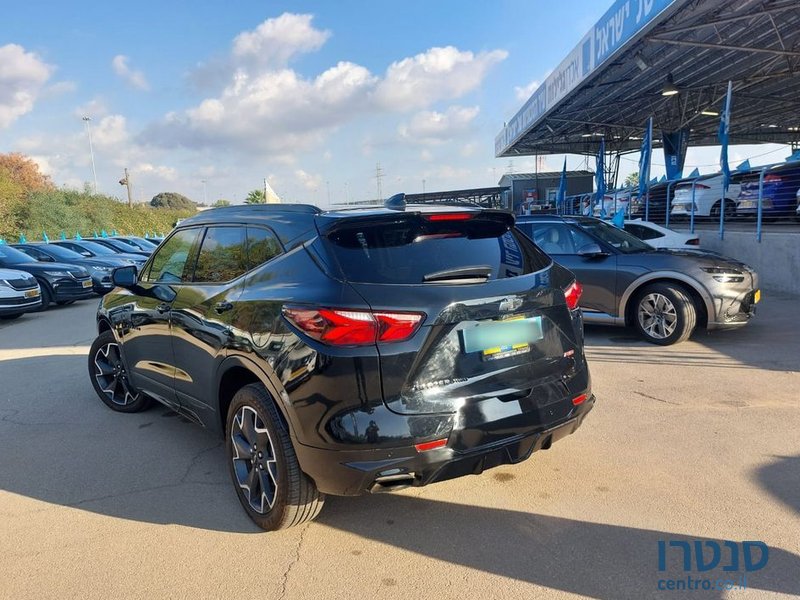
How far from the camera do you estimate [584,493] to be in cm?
330

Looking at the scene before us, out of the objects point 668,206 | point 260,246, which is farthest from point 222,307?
point 668,206

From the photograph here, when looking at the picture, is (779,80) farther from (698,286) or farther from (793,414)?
(793,414)

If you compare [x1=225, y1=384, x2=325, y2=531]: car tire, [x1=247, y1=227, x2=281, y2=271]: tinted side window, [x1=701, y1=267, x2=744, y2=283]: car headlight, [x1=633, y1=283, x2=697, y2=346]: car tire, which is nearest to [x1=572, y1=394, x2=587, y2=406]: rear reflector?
[x1=225, y1=384, x2=325, y2=531]: car tire

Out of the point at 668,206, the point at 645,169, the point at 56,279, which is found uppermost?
the point at 645,169

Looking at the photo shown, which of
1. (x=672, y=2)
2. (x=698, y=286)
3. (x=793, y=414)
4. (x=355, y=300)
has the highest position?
(x=672, y=2)

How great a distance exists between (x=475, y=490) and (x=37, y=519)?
8.47ft

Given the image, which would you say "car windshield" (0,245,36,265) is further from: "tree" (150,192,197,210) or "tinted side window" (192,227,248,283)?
"tree" (150,192,197,210)

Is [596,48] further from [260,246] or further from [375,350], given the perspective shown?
[375,350]

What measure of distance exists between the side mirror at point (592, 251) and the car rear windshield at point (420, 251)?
3998 mm

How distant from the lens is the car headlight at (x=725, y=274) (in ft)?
21.2

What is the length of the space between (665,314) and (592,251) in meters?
1.12

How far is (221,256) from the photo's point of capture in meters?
3.61

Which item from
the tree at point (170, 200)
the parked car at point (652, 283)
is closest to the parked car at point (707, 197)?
the parked car at point (652, 283)

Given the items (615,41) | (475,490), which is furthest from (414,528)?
(615,41)
